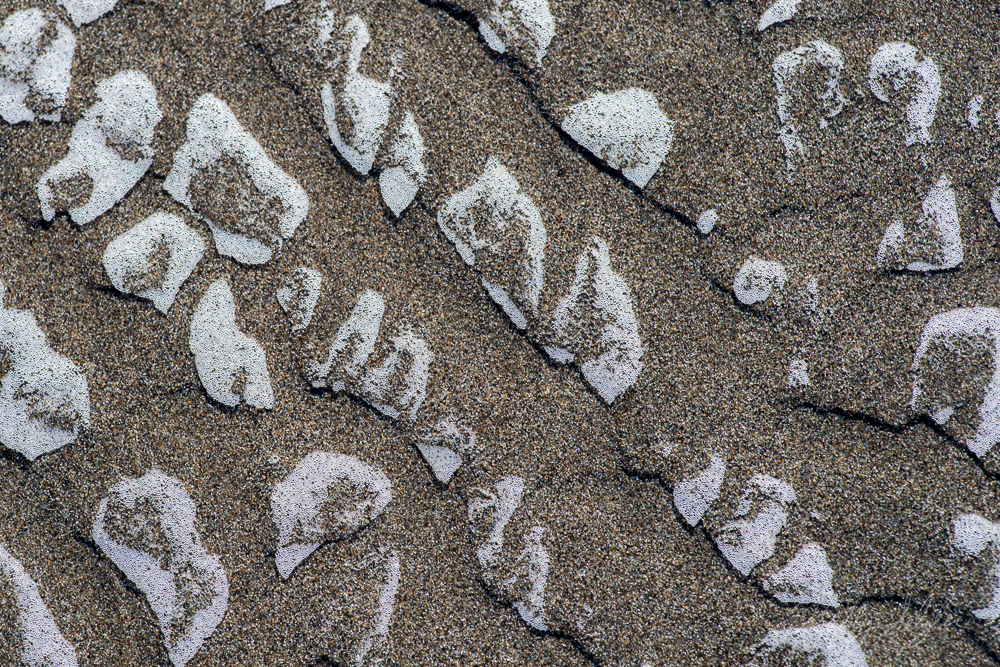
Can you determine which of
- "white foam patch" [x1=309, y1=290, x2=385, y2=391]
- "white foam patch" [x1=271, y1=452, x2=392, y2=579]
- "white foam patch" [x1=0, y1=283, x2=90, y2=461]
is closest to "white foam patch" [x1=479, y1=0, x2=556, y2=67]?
"white foam patch" [x1=309, y1=290, x2=385, y2=391]

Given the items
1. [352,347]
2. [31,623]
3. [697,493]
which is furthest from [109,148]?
[697,493]

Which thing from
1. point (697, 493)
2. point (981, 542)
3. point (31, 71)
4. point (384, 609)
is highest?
point (31, 71)

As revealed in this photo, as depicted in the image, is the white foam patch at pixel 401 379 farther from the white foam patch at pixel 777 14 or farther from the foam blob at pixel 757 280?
the white foam patch at pixel 777 14

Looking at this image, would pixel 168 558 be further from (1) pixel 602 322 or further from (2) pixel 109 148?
(1) pixel 602 322

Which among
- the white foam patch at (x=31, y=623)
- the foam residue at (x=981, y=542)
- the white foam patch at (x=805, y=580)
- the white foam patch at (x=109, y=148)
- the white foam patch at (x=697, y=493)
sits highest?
the white foam patch at (x=109, y=148)

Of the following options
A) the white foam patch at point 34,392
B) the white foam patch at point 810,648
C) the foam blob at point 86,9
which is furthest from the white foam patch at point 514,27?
the white foam patch at point 810,648
